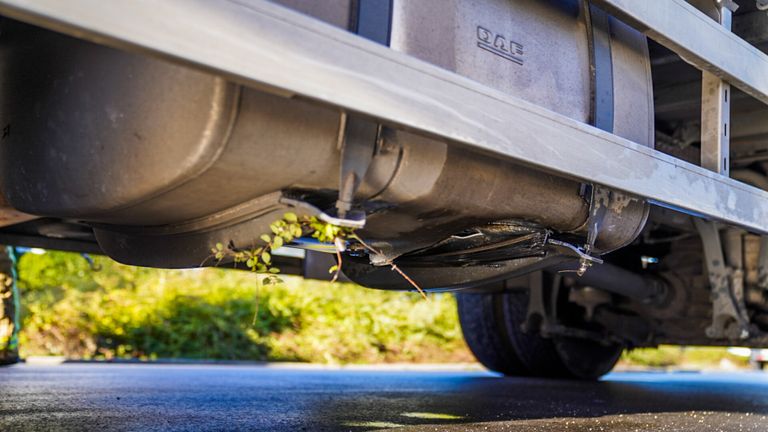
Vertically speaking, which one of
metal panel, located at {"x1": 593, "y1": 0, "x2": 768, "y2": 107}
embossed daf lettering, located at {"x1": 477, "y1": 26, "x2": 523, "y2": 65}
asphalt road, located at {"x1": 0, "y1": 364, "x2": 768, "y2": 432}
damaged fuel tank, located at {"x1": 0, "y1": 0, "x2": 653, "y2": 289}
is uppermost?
metal panel, located at {"x1": 593, "y1": 0, "x2": 768, "y2": 107}

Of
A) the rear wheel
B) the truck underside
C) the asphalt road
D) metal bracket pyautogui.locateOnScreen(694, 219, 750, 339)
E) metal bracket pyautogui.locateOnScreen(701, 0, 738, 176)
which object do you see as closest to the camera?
the truck underside

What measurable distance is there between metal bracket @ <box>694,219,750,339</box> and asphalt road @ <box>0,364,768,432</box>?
0.34m

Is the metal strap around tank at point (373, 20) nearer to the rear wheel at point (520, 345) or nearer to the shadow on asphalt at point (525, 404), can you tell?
the shadow on asphalt at point (525, 404)

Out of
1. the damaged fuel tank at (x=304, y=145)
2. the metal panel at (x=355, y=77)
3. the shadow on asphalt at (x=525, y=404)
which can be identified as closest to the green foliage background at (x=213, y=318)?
the shadow on asphalt at (x=525, y=404)

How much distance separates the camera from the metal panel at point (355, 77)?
121 centimetres

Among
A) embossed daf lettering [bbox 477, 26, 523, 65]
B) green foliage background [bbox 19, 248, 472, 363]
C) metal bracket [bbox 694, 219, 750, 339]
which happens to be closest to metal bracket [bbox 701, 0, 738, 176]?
embossed daf lettering [bbox 477, 26, 523, 65]

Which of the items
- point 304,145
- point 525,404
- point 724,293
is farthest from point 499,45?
point 724,293

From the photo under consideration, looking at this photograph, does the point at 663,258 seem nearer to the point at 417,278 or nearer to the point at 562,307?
the point at 562,307

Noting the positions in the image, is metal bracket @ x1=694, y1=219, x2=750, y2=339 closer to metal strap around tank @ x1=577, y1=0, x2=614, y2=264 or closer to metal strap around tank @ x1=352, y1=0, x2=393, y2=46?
metal strap around tank @ x1=577, y1=0, x2=614, y2=264

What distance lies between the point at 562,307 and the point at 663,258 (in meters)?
0.70

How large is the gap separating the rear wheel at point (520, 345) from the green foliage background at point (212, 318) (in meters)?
4.62

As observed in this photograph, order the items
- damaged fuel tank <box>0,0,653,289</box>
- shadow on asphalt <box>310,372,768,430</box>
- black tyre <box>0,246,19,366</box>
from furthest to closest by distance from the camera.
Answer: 1. black tyre <box>0,246,19,366</box>
2. shadow on asphalt <box>310,372,768,430</box>
3. damaged fuel tank <box>0,0,653,289</box>

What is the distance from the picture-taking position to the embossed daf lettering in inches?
74.1

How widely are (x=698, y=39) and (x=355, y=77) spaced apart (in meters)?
1.18
